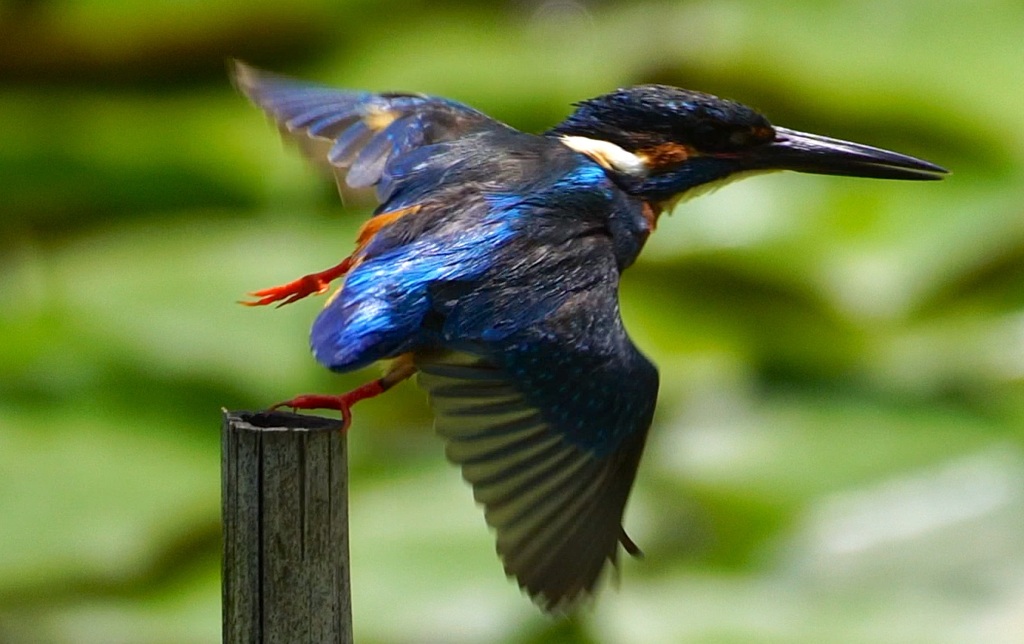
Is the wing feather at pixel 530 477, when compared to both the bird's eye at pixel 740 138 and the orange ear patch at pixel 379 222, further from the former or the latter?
the bird's eye at pixel 740 138

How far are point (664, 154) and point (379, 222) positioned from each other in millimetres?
530

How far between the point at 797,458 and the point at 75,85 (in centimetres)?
243

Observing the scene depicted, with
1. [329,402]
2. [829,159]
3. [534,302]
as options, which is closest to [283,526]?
[329,402]

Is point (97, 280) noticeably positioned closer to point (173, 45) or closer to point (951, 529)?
point (173, 45)

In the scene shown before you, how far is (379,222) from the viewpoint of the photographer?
9.04ft

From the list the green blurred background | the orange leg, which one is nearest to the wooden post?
the orange leg

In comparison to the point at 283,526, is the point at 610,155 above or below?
above

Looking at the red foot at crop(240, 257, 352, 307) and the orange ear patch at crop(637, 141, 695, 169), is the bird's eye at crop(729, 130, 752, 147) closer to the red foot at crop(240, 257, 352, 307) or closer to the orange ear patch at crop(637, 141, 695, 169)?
the orange ear patch at crop(637, 141, 695, 169)

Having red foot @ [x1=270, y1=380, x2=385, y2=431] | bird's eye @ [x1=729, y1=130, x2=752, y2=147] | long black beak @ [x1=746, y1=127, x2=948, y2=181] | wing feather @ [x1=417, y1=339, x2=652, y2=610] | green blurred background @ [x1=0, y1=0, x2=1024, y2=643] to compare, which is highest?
bird's eye @ [x1=729, y1=130, x2=752, y2=147]

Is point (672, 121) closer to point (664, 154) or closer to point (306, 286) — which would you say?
point (664, 154)

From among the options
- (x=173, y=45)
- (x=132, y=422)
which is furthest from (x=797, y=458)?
(x=173, y=45)

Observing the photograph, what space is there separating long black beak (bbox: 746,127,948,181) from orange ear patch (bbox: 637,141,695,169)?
121 mm

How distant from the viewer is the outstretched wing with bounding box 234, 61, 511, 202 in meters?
3.08

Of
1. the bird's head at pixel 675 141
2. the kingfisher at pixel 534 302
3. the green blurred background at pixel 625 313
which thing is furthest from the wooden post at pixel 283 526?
the green blurred background at pixel 625 313
